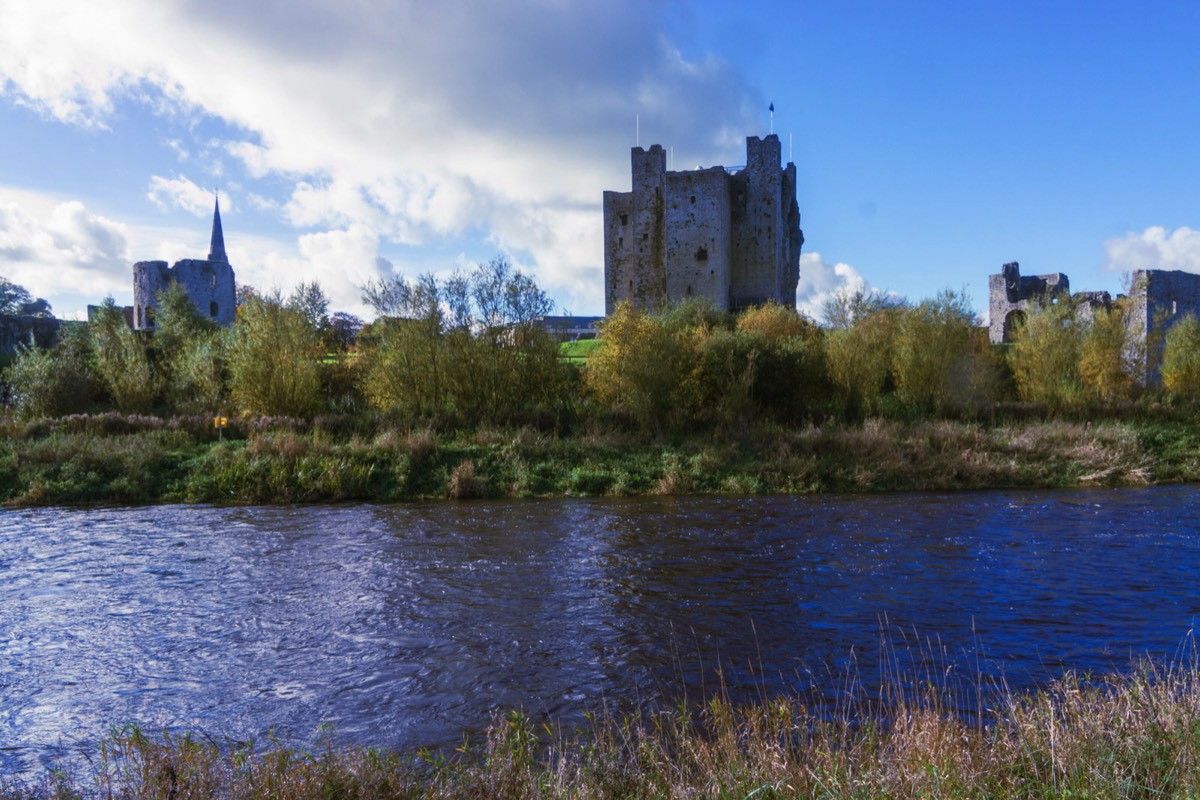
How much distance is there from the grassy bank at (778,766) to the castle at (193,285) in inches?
1663

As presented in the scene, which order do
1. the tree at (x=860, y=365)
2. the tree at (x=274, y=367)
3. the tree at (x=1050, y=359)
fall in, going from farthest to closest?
the tree at (x=1050, y=359), the tree at (x=860, y=365), the tree at (x=274, y=367)

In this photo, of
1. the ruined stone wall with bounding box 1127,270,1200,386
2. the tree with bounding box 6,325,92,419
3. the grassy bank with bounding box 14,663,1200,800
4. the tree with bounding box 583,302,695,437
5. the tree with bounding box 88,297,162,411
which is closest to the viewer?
the grassy bank with bounding box 14,663,1200,800

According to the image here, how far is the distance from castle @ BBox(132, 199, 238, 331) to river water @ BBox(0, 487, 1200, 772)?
33.6 m

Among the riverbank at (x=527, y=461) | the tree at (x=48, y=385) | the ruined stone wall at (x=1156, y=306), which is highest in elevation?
the ruined stone wall at (x=1156, y=306)

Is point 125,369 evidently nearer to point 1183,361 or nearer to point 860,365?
point 860,365

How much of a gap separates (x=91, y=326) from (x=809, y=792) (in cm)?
2999

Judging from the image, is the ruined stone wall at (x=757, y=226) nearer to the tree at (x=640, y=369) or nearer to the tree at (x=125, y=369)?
the tree at (x=640, y=369)

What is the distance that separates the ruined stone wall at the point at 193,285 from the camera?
44531mm

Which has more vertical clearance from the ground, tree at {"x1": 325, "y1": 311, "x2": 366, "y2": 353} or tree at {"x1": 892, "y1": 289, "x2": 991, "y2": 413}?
tree at {"x1": 325, "y1": 311, "x2": 366, "y2": 353}

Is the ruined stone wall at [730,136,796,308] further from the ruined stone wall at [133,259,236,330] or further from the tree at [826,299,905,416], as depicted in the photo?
the ruined stone wall at [133,259,236,330]

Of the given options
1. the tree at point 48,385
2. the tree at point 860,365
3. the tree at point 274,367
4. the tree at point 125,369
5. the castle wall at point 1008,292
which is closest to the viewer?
the tree at point 274,367

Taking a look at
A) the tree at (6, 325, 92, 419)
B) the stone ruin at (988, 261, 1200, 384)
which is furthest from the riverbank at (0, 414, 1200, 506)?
the stone ruin at (988, 261, 1200, 384)

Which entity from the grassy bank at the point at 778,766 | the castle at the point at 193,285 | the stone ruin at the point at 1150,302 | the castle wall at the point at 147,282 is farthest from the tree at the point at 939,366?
the castle wall at the point at 147,282

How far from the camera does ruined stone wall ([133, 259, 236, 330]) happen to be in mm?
44531
